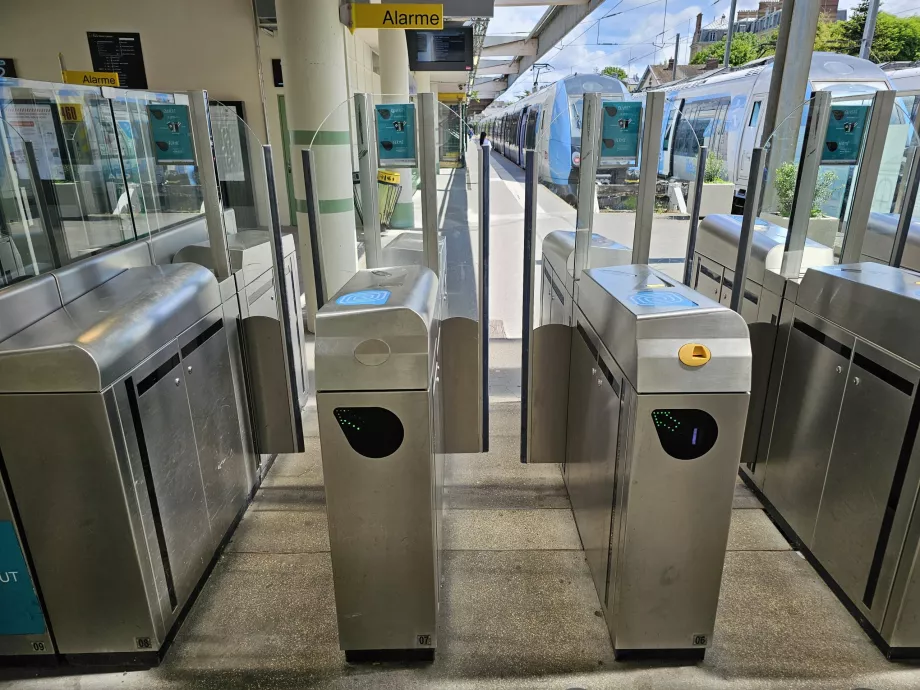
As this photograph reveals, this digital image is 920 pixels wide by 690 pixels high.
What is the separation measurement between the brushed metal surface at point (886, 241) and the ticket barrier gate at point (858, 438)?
1.56 meters

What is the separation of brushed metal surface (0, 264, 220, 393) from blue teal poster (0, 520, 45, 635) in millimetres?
475

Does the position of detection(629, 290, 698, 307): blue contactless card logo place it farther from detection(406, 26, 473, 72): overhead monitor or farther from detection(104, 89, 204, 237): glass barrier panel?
detection(406, 26, 473, 72): overhead monitor

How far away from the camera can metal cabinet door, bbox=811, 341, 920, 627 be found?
1.86 m

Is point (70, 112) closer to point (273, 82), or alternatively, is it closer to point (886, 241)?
point (886, 241)

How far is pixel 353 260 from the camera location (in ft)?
16.1

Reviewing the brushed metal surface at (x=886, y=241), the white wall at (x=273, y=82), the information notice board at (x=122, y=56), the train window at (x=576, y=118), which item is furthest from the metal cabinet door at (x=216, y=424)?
the information notice board at (x=122, y=56)

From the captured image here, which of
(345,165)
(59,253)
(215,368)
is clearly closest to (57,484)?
(215,368)

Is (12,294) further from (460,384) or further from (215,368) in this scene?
(460,384)

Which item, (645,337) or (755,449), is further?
(755,449)

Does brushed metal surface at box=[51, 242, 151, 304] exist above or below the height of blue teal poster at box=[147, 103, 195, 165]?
below

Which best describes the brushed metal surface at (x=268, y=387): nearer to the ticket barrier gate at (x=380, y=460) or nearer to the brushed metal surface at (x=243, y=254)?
the brushed metal surface at (x=243, y=254)

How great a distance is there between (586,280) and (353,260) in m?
3.02

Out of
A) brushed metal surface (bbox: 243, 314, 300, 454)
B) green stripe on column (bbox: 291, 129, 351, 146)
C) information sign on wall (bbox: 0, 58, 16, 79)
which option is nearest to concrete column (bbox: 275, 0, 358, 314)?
green stripe on column (bbox: 291, 129, 351, 146)

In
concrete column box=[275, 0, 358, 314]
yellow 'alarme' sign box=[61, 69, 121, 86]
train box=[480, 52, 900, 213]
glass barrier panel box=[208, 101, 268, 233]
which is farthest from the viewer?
train box=[480, 52, 900, 213]
